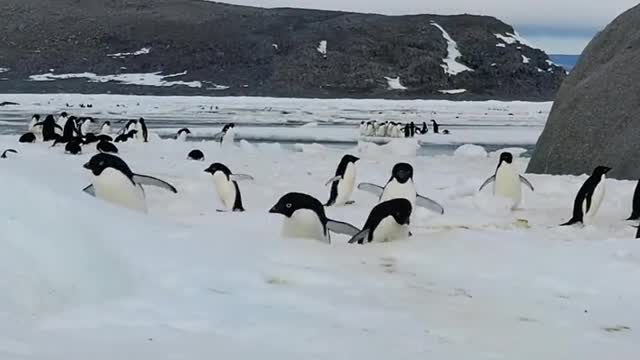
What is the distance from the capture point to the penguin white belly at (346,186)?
9.06m

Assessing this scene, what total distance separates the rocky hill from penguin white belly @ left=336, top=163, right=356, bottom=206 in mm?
58680

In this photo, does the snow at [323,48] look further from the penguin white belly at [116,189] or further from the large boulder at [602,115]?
the penguin white belly at [116,189]

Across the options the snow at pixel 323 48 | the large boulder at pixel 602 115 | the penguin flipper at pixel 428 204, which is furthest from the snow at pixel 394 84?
the penguin flipper at pixel 428 204

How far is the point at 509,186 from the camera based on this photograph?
888 cm

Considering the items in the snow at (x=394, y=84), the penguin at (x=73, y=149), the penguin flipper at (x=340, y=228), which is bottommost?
the snow at (x=394, y=84)

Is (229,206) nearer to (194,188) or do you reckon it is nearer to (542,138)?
(194,188)

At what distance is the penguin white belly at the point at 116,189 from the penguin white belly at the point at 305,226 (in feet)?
5.57

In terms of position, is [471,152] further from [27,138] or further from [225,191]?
[225,191]

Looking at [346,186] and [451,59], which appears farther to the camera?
[451,59]

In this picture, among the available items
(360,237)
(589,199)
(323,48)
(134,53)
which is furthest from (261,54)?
(360,237)

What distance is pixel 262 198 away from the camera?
9750mm

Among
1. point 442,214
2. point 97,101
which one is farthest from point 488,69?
point 442,214

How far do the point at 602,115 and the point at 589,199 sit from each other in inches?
166

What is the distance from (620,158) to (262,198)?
4297 mm
